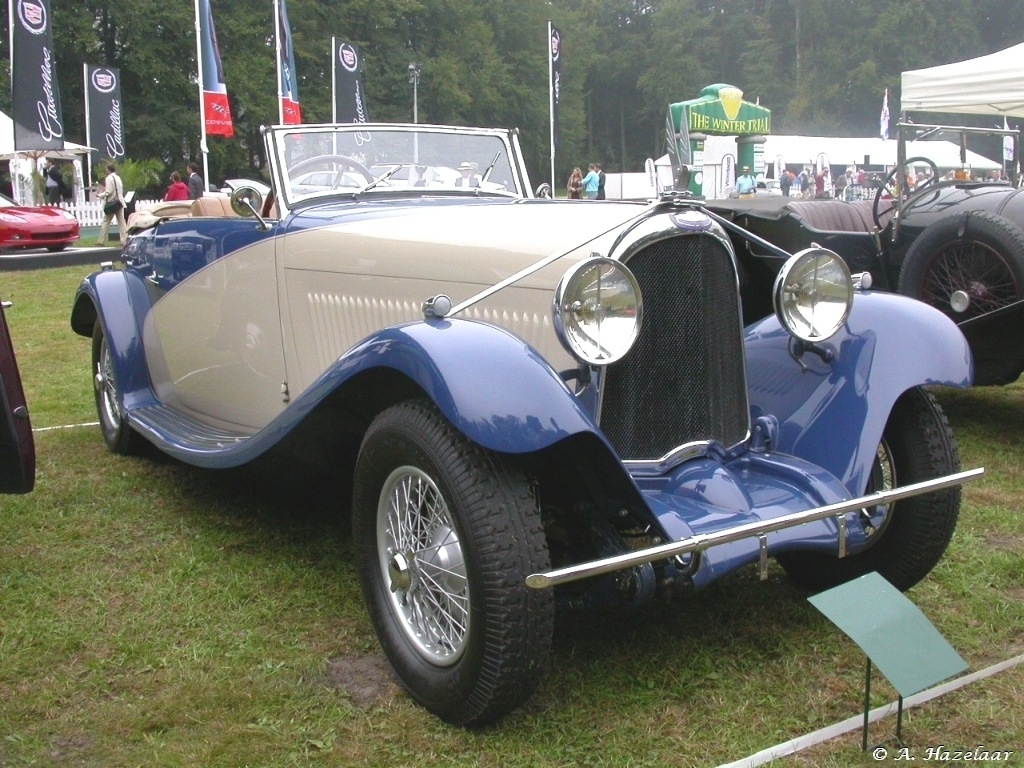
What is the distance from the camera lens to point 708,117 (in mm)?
32000

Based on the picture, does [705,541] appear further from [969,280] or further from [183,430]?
[969,280]

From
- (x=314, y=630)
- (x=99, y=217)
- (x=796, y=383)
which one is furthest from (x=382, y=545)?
(x=99, y=217)

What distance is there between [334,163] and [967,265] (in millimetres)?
3638

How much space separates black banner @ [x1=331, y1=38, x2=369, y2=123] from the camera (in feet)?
74.5

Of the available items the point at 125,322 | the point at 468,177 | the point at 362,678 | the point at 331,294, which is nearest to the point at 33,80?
the point at 125,322

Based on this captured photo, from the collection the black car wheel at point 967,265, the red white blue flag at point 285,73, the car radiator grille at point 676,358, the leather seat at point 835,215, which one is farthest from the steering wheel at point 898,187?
the red white blue flag at point 285,73

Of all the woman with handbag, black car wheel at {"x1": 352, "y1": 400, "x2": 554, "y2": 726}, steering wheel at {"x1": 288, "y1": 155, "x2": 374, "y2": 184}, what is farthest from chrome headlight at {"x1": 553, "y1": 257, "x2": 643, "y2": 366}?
the woman with handbag

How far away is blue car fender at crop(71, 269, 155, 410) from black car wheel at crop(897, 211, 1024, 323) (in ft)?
14.1

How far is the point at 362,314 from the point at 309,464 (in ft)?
1.82

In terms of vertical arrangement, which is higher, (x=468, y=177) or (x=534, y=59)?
(x=534, y=59)

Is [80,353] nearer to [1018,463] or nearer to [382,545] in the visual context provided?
[382,545]

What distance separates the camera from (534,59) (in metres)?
55.3

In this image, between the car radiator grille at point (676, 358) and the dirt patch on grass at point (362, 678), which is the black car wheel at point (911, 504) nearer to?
the car radiator grille at point (676, 358)

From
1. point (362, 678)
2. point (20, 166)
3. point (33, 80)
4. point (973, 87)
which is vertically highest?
point (33, 80)
